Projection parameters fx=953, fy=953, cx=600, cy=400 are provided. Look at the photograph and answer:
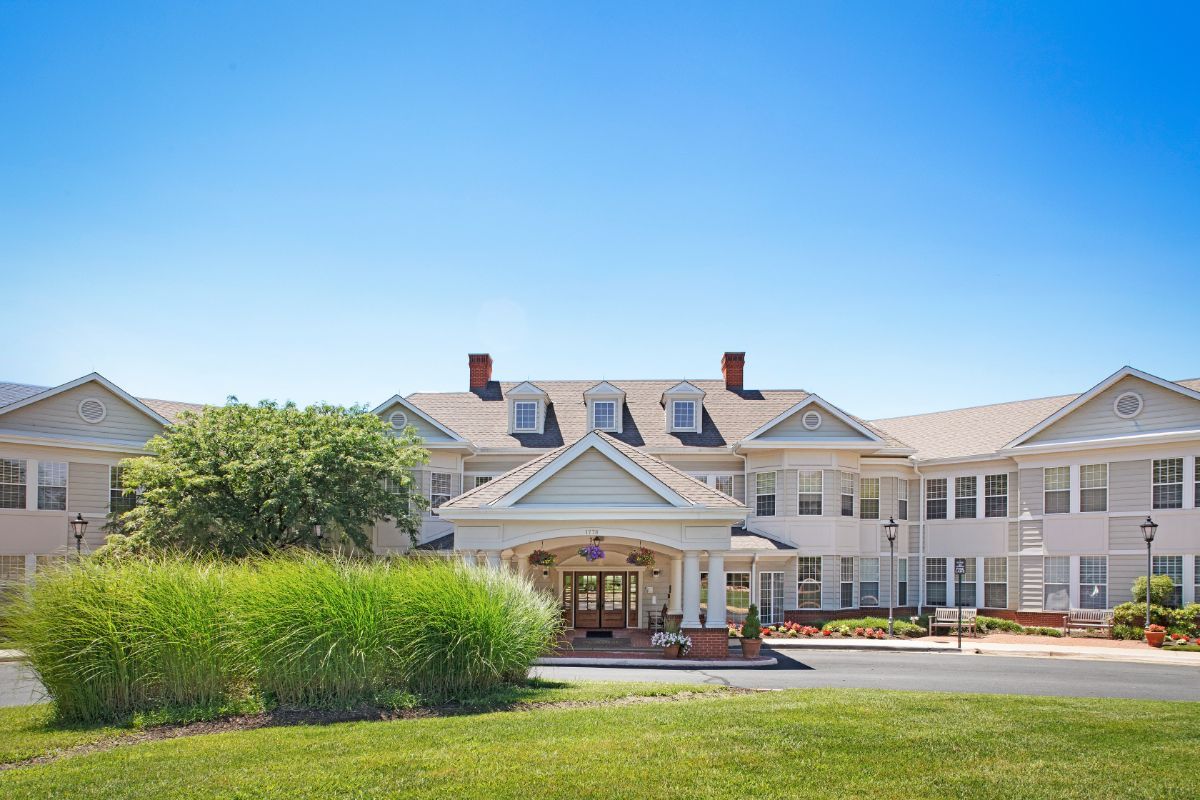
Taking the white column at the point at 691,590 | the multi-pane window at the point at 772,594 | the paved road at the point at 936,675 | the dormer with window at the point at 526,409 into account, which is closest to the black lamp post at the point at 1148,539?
the paved road at the point at 936,675

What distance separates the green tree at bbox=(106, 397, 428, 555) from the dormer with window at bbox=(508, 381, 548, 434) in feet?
25.0

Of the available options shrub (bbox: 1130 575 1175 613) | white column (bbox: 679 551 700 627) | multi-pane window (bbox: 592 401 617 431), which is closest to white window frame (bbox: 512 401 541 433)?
multi-pane window (bbox: 592 401 617 431)

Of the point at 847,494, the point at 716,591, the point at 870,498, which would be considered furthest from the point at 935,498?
the point at 716,591

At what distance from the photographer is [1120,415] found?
98.4 feet

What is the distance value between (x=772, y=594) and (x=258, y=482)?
1725 centimetres

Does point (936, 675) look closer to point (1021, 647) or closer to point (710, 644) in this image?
point (710, 644)

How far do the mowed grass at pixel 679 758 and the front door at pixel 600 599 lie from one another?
1813cm

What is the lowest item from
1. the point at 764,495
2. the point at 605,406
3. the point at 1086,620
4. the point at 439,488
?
the point at 1086,620

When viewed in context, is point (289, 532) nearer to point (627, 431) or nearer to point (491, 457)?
point (491, 457)

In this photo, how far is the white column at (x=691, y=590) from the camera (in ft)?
78.0

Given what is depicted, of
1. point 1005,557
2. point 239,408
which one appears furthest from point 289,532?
point 1005,557

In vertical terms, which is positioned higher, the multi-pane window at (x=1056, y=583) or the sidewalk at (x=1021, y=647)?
the multi-pane window at (x=1056, y=583)

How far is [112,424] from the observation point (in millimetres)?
31219

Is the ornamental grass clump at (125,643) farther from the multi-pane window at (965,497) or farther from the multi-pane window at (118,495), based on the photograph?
the multi-pane window at (965,497)
